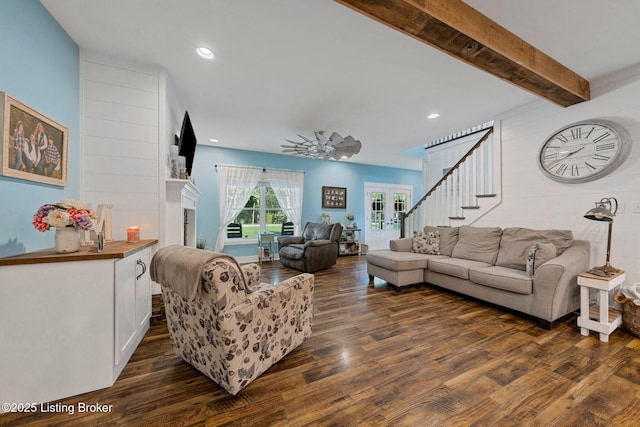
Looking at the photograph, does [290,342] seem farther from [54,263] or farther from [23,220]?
[23,220]

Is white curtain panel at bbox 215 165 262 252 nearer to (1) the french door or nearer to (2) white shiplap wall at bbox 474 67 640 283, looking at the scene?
(1) the french door

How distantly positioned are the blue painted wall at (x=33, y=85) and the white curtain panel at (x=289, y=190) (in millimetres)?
3709

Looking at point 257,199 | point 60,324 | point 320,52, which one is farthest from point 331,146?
point 60,324

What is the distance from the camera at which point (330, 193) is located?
6453 millimetres

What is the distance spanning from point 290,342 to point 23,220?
2.03 meters

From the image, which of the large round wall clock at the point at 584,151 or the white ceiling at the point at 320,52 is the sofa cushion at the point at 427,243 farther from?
the white ceiling at the point at 320,52

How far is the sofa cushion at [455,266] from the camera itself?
300cm

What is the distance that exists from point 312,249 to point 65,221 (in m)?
3.35

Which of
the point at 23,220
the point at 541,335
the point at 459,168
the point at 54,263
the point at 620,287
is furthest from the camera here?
the point at 459,168

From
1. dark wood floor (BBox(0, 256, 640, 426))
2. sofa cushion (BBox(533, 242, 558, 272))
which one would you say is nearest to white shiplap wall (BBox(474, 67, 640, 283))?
sofa cushion (BBox(533, 242, 558, 272))

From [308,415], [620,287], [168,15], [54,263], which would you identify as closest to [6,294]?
[54,263]

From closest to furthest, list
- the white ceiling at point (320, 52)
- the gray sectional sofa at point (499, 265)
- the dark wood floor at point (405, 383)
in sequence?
1. the dark wood floor at point (405, 383)
2. the white ceiling at point (320, 52)
3. the gray sectional sofa at point (499, 265)

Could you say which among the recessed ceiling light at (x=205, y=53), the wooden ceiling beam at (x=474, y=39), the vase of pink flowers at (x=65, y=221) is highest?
the recessed ceiling light at (x=205, y=53)

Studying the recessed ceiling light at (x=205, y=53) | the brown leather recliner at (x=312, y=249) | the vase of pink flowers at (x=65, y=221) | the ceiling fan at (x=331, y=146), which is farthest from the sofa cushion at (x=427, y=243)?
the vase of pink flowers at (x=65, y=221)
